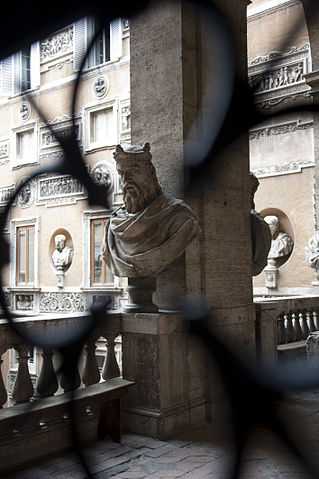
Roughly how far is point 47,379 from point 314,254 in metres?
4.43

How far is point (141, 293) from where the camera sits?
301 cm

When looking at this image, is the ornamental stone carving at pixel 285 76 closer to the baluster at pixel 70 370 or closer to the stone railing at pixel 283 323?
the stone railing at pixel 283 323

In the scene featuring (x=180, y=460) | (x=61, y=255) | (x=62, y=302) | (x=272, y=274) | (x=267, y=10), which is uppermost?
(x=267, y=10)

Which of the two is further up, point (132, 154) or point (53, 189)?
point (53, 189)

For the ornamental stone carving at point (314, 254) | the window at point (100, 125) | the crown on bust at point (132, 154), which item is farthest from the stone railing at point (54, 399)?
the window at point (100, 125)

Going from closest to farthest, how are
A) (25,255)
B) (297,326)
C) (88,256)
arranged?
(297,326), (88,256), (25,255)

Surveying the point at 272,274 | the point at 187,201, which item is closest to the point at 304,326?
the point at 187,201

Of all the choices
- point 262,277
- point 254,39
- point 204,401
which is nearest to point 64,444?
point 204,401

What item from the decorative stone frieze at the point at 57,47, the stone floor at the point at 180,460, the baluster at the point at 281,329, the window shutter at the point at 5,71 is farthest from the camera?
the decorative stone frieze at the point at 57,47

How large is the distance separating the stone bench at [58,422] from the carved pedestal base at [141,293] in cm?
40

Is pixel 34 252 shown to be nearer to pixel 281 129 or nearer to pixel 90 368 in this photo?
pixel 281 129

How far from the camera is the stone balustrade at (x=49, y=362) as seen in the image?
99.0 inches

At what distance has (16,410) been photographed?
2.35 m

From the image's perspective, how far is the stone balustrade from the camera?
2514 millimetres
